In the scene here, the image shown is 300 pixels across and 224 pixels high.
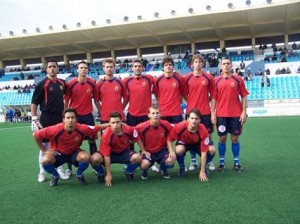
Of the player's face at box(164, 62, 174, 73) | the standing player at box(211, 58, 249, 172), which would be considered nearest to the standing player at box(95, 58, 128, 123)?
the player's face at box(164, 62, 174, 73)

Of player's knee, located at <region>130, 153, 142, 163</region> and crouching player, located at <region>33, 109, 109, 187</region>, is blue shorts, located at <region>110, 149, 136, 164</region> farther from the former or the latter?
crouching player, located at <region>33, 109, 109, 187</region>

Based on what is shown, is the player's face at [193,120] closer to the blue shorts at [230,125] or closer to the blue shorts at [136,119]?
the blue shorts at [230,125]

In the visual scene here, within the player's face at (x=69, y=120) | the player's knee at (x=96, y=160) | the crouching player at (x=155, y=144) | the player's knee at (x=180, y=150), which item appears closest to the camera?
the player's face at (x=69, y=120)

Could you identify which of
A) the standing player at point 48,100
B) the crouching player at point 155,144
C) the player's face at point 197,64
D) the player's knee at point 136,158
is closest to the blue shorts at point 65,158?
the standing player at point 48,100

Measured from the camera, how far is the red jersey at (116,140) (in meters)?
4.14

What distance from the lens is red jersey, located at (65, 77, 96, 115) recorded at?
463cm

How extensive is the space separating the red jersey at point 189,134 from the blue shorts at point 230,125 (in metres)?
0.39

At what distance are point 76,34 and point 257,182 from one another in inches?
863

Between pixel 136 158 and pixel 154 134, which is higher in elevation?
pixel 154 134

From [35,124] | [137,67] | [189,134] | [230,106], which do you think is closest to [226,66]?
[230,106]

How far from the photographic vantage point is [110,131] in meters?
4.17

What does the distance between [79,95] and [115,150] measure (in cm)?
98

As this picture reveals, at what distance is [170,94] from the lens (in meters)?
4.65

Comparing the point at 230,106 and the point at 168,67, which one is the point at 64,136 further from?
the point at 230,106
